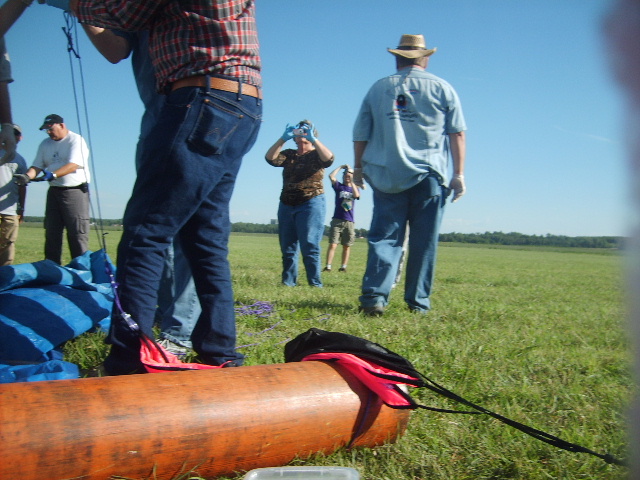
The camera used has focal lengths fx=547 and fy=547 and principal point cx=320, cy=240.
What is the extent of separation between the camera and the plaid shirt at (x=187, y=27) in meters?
2.02

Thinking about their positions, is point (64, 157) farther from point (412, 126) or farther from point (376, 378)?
point (376, 378)

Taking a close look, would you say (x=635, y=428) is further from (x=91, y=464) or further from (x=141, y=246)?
(x=141, y=246)

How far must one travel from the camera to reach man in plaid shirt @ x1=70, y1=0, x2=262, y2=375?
2029 millimetres

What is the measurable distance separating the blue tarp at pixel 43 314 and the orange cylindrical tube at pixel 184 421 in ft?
2.31

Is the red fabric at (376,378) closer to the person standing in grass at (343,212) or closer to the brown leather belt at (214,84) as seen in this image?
the brown leather belt at (214,84)

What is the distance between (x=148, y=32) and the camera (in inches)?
87.0

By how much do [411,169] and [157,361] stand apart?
2.66 meters

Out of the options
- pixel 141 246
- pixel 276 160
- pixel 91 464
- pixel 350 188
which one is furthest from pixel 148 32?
pixel 350 188

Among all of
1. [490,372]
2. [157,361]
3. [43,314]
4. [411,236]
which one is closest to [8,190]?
[43,314]

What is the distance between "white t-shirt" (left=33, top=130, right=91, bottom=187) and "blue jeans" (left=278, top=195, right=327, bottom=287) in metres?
2.21

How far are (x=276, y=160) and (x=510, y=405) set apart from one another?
493 cm

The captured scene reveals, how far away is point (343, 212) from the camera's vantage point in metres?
10.0

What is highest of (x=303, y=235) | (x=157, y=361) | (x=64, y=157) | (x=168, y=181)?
(x=64, y=157)

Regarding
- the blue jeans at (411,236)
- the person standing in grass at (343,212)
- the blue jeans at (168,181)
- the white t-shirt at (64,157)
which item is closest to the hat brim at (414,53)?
the blue jeans at (411,236)
